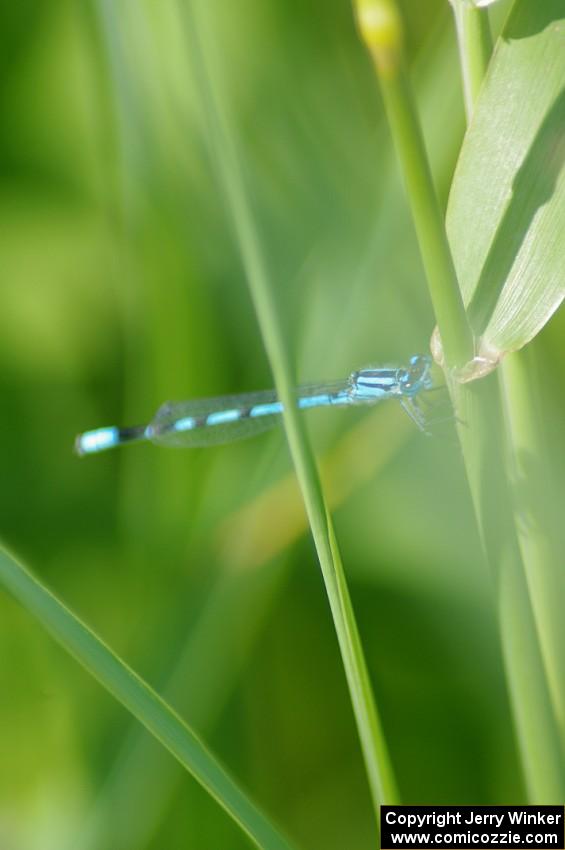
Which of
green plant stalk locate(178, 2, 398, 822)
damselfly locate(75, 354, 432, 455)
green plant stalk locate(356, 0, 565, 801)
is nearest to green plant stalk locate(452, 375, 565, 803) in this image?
green plant stalk locate(356, 0, 565, 801)

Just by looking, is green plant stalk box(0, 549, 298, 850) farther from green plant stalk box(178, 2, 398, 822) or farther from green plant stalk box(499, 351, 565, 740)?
green plant stalk box(499, 351, 565, 740)

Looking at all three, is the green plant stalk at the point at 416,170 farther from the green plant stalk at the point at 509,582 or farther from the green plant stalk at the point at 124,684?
the green plant stalk at the point at 124,684

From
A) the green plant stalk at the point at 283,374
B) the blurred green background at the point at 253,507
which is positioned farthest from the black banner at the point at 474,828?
the blurred green background at the point at 253,507

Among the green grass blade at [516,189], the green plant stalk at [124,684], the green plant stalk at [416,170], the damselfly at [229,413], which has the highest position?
the damselfly at [229,413]

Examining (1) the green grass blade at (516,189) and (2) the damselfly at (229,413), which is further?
(2) the damselfly at (229,413)

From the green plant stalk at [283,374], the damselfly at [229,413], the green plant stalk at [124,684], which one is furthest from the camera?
the damselfly at [229,413]
